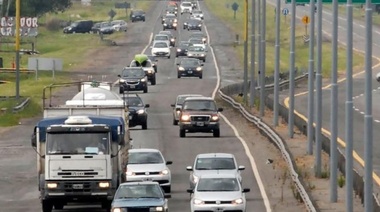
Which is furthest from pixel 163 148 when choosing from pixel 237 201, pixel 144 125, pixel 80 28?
pixel 80 28

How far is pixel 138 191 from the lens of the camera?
3531 centimetres

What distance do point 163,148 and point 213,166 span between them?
14022 mm

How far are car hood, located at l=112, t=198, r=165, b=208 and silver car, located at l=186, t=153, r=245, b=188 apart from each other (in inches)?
259

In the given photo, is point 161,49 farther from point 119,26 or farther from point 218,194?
point 218,194

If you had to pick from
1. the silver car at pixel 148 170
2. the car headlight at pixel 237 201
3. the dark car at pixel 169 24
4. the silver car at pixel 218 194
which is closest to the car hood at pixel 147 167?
the silver car at pixel 148 170

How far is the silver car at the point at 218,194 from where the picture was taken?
35844mm

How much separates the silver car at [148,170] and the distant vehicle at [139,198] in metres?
6.60

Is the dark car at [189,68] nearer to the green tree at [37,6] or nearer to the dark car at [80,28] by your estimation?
the green tree at [37,6]

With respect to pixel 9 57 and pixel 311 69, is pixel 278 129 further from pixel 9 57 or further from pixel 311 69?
pixel 9 57

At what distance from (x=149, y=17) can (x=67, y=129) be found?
13488 centimetres

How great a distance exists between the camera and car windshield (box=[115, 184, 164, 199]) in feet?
115

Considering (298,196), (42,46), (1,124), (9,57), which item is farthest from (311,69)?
(42,46)

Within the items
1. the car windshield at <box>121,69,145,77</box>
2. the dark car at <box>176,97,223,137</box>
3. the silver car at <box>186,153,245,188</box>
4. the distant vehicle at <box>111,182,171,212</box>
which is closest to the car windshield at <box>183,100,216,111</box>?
the dark car at <box>176,97,223,137</box>

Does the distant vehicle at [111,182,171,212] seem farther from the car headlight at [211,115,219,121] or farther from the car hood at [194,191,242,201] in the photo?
the car headlight at [211,115,219,121]
